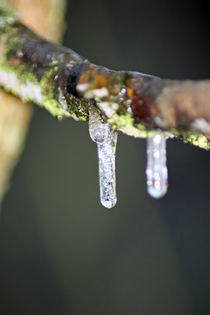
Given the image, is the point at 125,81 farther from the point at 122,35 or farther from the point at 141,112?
the point at 122,35

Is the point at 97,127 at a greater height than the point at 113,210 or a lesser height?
lesser

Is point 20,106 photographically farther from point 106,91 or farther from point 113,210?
point 113,210

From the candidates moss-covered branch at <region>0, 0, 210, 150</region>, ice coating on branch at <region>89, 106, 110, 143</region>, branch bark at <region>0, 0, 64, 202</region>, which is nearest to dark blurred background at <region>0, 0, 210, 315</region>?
branch bark at <region>0, 0, 64, 202</region>

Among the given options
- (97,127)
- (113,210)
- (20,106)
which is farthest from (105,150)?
(113,210)

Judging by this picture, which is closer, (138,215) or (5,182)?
(5,182)

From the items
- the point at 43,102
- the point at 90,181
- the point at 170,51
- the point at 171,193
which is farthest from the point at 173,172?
the point at 43,102

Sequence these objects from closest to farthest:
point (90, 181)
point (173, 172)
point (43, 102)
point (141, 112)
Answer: point (141, 112)
point (43, 102)
point (173, 172)
point (90, 181)
